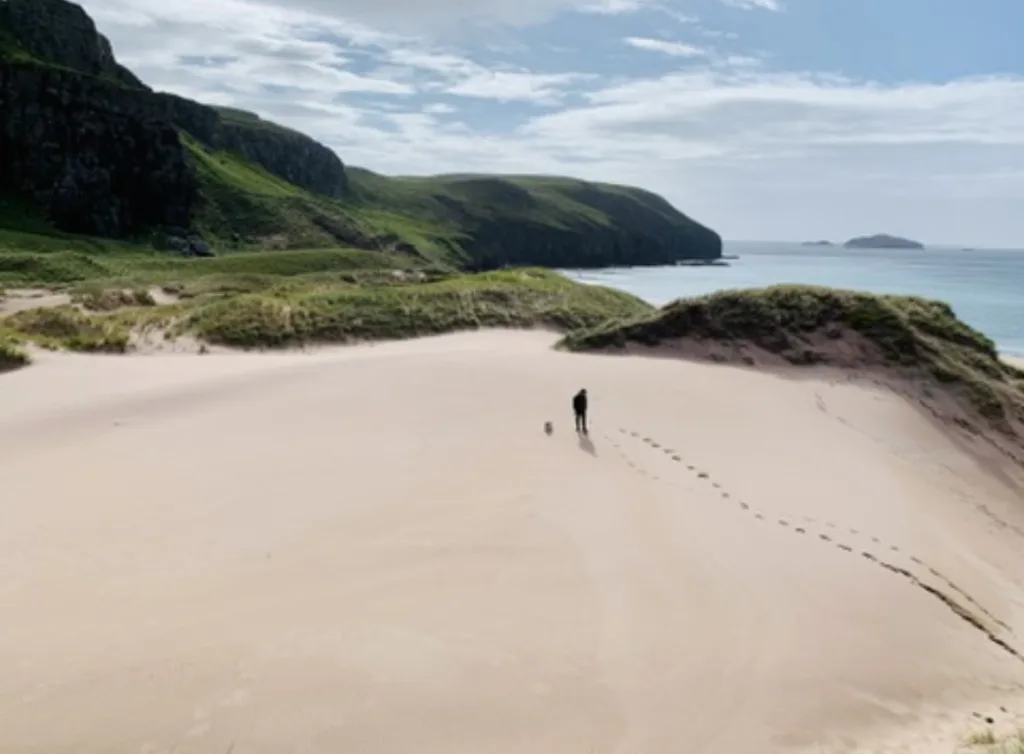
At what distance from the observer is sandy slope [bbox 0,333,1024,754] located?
639cm

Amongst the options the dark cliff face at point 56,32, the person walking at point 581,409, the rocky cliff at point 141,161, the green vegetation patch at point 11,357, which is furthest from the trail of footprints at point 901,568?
the dark cliff face at point 56,32

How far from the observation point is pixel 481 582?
27.7 feet

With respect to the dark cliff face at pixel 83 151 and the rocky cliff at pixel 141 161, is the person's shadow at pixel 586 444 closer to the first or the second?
the rocky cliff at pixel 141 161

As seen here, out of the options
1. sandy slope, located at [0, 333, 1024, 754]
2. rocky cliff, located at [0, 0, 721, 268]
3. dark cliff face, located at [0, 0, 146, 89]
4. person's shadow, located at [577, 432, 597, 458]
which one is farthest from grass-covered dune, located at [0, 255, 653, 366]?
dark cliff face, located at [0, 0, 146, 89]

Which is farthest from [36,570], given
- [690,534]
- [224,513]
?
[690,534]

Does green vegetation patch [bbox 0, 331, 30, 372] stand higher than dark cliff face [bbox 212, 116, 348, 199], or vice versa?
dark cliff face [bbox 212, 116, 348, 199]

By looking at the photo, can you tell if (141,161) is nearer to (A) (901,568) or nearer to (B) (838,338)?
(B) (838,338)

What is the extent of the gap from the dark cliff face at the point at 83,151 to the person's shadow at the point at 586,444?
6843 cm

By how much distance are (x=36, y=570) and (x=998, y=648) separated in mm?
10023

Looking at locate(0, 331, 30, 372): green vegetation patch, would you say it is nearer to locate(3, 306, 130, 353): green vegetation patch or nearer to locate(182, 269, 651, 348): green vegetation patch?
locate(3, 306, 130, 353): green vegetation patch

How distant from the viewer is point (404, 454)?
42.9ft

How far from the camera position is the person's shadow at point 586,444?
45.8 feet

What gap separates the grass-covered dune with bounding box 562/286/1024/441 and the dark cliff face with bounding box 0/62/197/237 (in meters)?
61.5

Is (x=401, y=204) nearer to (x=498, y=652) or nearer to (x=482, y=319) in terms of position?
(x=482, y=319)
